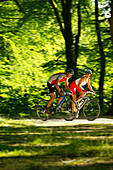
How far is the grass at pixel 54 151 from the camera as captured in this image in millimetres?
5059

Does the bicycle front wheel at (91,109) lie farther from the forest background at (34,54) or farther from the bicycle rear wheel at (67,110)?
the forest background at (34,54)

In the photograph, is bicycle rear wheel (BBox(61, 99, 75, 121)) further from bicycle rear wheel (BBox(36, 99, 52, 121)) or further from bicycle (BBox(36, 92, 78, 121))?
bicycle rear wheel (BBox(36, 99, 52, 121))

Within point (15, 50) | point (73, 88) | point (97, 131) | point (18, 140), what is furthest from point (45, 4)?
point (18, 140)

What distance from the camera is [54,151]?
20.4 ft

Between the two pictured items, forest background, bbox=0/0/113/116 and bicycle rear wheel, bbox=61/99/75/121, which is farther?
forest background, bbox=0/0/113/116

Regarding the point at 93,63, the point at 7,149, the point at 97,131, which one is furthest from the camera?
the point at 93,63

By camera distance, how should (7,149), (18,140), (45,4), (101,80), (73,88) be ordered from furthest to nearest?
1. (101,80)
2. (45,4)
3. (73,88)
4. (18,140)
5. (7,149)

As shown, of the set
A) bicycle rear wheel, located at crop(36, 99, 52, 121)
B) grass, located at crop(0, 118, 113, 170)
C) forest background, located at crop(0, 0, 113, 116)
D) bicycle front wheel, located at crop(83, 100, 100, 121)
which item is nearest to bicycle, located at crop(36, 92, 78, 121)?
bicycle rear wheel, located at crop(36, 99, 52, 121)

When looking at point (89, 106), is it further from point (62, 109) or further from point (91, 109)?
point (62, 109)

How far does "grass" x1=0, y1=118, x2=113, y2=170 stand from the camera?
5059 millimetres

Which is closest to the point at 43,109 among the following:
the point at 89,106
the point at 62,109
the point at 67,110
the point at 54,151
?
the point at 62,109

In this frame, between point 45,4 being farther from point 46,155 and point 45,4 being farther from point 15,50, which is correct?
point 46,155

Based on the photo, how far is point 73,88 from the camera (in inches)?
489

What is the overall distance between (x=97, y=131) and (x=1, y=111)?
1610 centimetres
